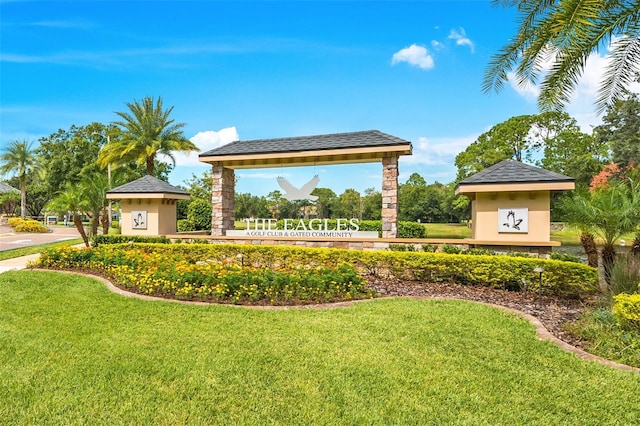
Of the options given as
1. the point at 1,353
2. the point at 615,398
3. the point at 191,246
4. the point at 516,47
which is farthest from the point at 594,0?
the point at 191,246

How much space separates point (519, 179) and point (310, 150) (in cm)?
639

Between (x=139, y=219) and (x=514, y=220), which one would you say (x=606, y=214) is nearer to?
(x=514, y=220)

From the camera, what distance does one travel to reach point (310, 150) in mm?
12523

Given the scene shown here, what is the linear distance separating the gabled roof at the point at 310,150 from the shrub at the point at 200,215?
289 inches

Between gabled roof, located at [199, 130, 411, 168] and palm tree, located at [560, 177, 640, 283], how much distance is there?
4.80 meters

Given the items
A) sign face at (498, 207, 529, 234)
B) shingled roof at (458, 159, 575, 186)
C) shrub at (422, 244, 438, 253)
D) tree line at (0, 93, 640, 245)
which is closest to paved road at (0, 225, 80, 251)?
tree line at (0, 93, 640, 245)

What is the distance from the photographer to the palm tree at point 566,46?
3961 millimetres

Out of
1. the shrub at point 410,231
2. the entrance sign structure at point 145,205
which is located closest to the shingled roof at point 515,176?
the shrub at point 410,231

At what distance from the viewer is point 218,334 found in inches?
194

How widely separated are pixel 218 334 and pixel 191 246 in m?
6.88

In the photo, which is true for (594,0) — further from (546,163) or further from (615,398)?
(546,163)

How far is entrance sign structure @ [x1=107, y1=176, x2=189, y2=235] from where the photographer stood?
1385 cm

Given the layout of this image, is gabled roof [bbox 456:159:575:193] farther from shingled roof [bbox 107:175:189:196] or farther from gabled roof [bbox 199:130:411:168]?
shingled roof [bbox 107:175:189:196]

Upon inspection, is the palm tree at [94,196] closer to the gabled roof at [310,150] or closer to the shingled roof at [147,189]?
the shingled roof at [147,189]
